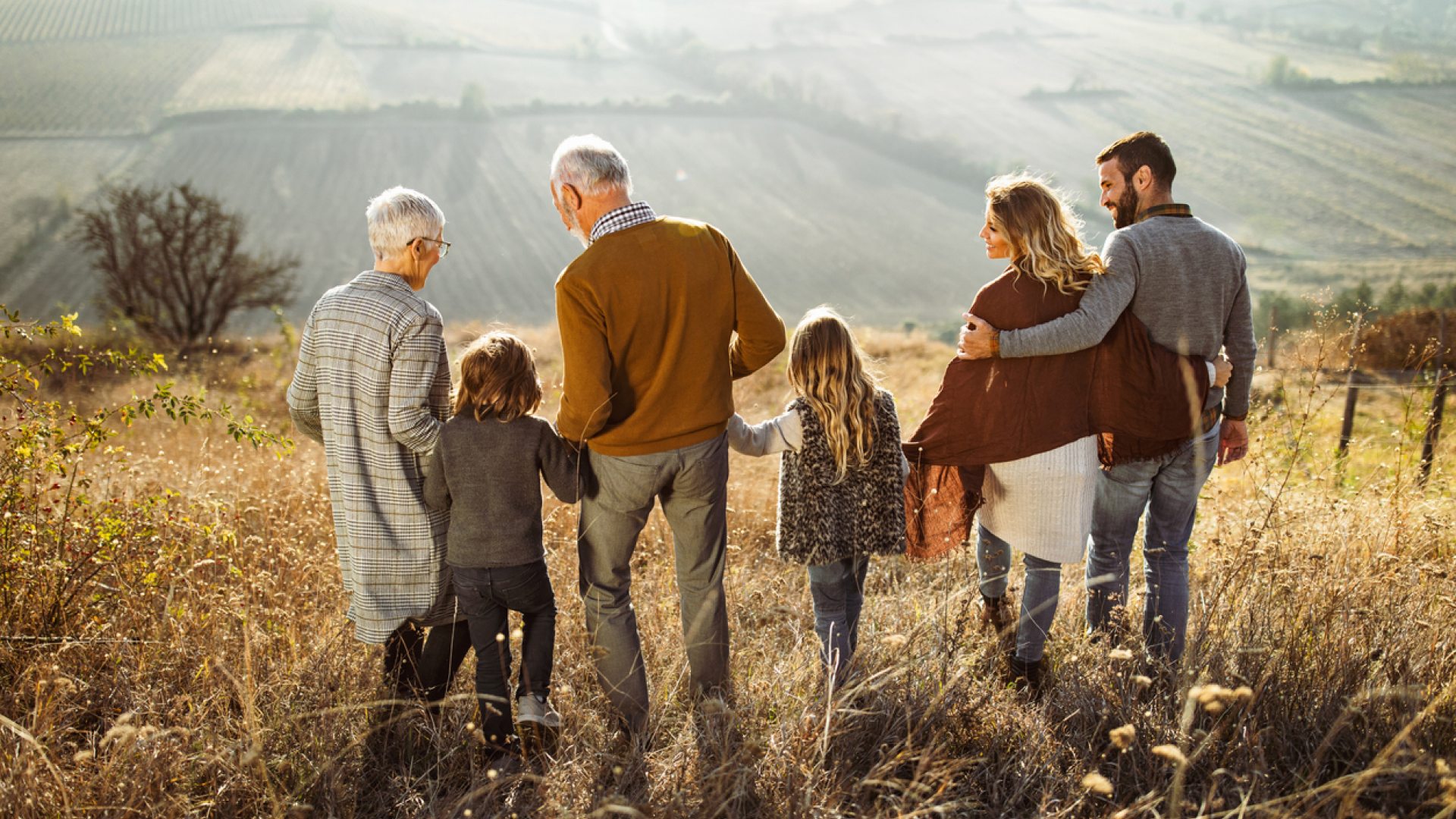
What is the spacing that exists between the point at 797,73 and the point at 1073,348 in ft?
259

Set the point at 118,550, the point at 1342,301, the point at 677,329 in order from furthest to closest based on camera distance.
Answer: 1. the point at 1342,301
2. the point at 118,550
3. the point at 677,329

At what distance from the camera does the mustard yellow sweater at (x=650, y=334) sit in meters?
2.19

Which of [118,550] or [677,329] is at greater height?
[677,329]

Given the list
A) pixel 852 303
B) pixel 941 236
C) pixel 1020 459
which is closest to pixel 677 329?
pixel 1020 459

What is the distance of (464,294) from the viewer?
42594 mm

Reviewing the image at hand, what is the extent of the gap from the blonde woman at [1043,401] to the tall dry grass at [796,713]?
390 mm

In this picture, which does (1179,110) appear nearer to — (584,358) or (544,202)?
(544,202)

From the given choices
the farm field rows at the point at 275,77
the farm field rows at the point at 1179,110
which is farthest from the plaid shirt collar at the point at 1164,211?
the farm field rows at the point at 275,77

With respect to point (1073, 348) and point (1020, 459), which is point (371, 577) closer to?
point (1020, 459)

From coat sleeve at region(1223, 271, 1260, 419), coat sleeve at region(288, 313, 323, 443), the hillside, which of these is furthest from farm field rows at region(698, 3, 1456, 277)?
coat sleeve at region(288, 313, 323, 443)

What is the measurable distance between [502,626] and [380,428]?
741mm

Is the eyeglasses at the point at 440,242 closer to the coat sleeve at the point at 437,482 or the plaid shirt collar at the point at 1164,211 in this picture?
the coat sleeve at the point at 437,482

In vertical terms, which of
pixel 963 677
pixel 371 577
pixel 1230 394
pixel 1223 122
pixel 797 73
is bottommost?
pixel 963 677

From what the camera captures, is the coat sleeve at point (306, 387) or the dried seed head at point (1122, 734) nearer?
the dried seed head at point (1122, 734)
